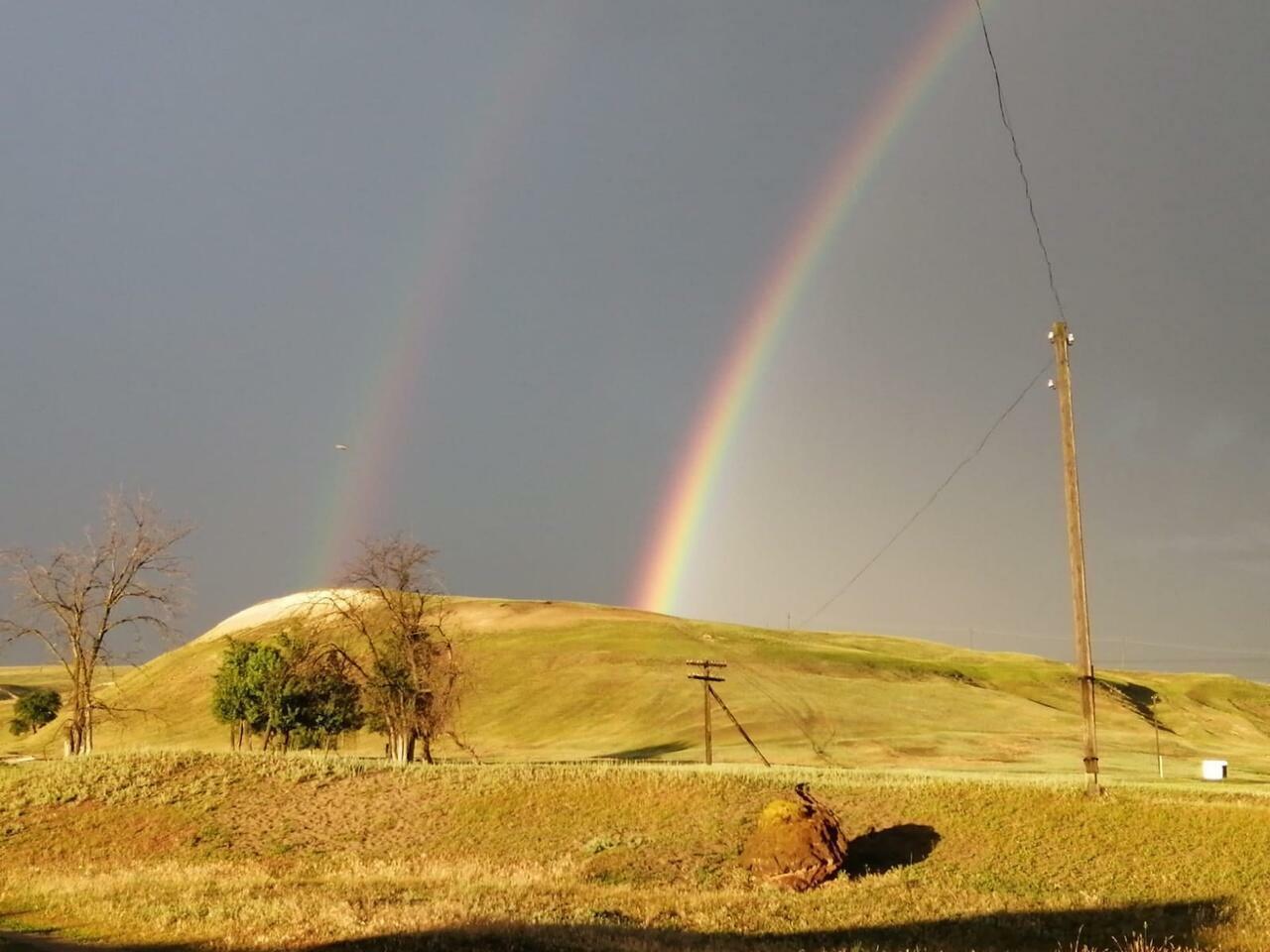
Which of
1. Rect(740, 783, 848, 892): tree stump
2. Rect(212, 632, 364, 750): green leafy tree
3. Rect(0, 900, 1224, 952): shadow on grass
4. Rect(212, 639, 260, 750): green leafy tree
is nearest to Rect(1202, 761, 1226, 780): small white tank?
Rect(740, 783, 848, 892): tree stump

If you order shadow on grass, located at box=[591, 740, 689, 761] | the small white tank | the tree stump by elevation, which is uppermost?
the tree stump

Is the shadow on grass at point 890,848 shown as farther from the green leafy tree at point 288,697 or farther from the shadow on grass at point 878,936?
the green leafy tree at point 288,697

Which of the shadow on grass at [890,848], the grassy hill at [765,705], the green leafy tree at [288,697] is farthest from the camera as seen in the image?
the green leafy tree at [288,697]

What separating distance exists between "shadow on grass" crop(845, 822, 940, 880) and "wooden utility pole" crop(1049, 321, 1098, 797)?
635cm

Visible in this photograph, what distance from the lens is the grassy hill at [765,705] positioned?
243ft

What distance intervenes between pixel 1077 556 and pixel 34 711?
11065 centimetres

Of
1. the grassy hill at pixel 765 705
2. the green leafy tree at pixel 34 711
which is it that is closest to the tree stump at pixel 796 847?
the grassy hill at pixel 765 705

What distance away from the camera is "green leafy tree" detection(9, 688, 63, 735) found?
112438mm

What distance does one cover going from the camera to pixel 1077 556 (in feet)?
121

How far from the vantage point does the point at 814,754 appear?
232ft

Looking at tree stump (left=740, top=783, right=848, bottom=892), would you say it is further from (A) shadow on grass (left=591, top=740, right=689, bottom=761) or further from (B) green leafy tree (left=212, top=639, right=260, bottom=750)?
(B) green leafy tree (left=212, top=639, right=260, bottom=750)

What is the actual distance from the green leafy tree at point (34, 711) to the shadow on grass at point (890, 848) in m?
104

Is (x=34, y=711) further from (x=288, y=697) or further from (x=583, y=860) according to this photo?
(x=583, y=860)

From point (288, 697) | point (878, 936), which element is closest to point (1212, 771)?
point (878, 936)
